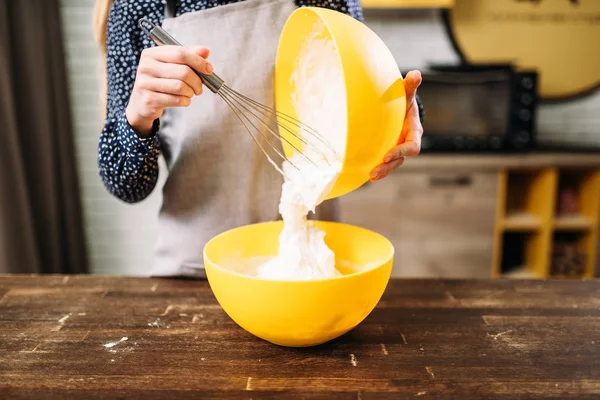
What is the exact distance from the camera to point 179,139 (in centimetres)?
93

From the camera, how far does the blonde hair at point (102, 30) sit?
3.02 feet

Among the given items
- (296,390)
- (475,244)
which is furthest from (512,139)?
(296,390)

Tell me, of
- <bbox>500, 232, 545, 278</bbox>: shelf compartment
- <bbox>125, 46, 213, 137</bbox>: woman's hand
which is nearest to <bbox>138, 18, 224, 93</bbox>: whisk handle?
<bbox>125, 46, 213, 137</bbox>: woman's hand

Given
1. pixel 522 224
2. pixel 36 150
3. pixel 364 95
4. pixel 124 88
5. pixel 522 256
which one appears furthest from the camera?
pixel 522 256

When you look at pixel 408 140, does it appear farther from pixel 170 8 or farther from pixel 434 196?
pixel 434 196

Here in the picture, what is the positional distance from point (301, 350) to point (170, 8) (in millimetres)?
683

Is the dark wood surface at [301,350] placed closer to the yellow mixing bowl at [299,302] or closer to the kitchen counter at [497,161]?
the yellow mixing bowl at [299,302]

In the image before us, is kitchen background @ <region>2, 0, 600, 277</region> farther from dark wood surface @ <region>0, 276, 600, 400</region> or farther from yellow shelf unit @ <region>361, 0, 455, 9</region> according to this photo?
dark wood surface @ <region>0, 276, 600, 400</region>

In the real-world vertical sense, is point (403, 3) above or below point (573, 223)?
above

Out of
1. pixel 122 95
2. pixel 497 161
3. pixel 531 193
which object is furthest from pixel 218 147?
pixel 531 193

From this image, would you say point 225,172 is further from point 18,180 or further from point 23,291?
point 18,180

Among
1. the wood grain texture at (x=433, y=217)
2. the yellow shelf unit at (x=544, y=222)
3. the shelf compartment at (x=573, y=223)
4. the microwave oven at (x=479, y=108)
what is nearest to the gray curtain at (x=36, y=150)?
the wood grain texture at (x=433, y=217)

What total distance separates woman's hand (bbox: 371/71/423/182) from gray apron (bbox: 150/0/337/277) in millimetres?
274

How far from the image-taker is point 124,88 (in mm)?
904
